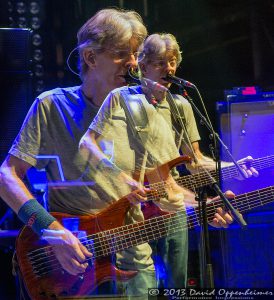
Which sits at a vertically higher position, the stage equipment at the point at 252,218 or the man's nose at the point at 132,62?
the man's nose at the point at 132,62

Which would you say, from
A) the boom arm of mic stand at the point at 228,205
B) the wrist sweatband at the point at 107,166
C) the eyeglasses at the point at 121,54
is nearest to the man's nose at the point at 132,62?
the eyeglasses at the point at 121,54

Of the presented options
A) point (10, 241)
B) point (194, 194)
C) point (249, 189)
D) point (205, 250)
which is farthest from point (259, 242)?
point (10, 241)

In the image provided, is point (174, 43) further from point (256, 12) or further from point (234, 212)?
point (234, 212)

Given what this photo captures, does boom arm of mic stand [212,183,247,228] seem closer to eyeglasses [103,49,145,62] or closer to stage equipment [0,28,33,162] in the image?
eyeglasses [103,49,145,62]

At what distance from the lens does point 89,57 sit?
178 centimetres

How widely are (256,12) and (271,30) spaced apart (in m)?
0.11

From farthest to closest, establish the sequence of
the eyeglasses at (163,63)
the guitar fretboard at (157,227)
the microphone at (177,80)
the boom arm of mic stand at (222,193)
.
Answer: the eyeglasses at (163,63), the microphone at (177,80), the guitar fretboard at (157,227), the boom arm of mic stand at (222,193)

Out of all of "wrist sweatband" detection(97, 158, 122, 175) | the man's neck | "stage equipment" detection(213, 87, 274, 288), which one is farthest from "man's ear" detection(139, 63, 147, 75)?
"stage equipment" detection(213, 87, 274, 288)

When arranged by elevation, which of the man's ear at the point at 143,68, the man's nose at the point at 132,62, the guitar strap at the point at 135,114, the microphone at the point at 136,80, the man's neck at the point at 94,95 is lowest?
the guitar strap at the point at 135,114

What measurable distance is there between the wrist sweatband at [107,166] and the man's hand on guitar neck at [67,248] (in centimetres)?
26

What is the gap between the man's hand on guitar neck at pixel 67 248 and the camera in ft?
5.08

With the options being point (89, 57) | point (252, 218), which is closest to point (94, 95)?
point (89, 57)

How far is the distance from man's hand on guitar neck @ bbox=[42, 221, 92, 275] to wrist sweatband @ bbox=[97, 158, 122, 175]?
0.85 ft

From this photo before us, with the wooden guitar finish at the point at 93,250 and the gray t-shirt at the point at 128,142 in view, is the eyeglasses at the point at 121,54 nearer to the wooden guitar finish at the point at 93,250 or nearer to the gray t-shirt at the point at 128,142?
the gray t-shirt at the point at 128,142
